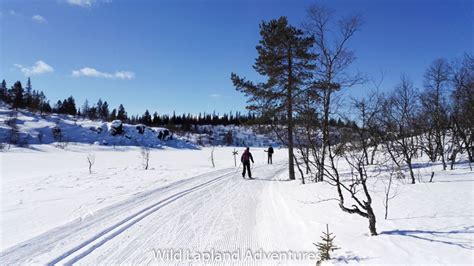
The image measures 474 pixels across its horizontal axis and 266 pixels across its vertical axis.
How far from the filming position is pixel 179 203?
7746mm

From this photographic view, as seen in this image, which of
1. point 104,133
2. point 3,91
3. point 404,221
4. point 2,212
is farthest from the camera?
point 3,91

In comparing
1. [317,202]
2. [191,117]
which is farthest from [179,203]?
[191,117]

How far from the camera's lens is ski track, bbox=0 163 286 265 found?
4.20m

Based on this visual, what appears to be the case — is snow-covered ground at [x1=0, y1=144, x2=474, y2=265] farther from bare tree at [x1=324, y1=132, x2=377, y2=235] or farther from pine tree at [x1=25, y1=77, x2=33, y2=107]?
pine tree at [x1=25, y1=77, x2=33, y2=107]

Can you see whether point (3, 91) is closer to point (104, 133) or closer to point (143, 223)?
point (104, 133)

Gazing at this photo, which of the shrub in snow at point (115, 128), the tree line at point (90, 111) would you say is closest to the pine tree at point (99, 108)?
the tree line at point (90, 111)

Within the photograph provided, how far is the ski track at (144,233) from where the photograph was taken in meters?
4.20

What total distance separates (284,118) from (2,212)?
446 inches

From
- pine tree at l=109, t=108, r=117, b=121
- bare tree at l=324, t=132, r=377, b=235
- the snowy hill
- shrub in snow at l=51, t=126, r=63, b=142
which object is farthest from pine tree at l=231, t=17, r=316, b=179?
pine tree at l=109, t=108, r=117, b=121

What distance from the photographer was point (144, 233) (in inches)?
205

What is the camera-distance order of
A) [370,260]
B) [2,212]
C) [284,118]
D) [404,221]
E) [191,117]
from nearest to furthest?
1. [370,260]
2. [404,221]
3. [2,212]
4. [284,118]
5. [191,117]

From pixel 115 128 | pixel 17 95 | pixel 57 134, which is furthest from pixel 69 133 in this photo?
pixel 17 95

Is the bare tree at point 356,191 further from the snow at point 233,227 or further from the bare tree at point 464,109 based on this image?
the bare tree at point 464,109

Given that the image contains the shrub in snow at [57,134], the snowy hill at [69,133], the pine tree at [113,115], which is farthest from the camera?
the pine tree at [113,115]
